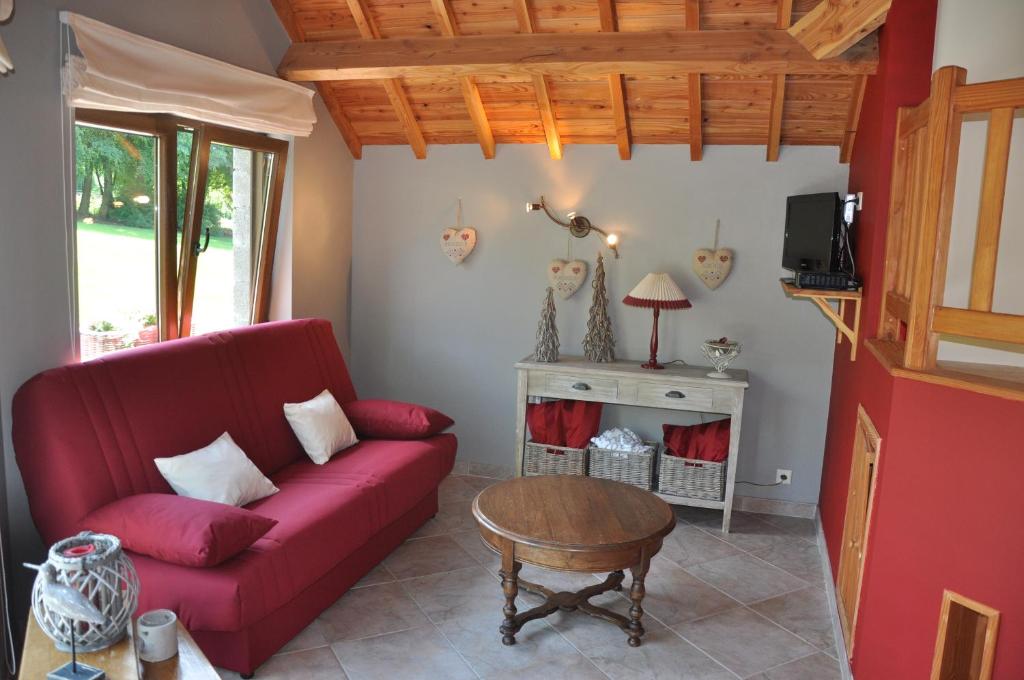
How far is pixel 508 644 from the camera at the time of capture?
3.02 m

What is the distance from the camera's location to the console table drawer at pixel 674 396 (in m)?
4.20

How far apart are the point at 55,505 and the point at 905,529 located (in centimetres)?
273

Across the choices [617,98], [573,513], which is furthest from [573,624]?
[617,98]

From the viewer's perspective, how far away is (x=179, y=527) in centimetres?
256

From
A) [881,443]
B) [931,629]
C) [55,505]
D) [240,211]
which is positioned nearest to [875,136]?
[881,443]

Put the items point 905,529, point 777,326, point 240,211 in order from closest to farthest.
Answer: point 905,529, point 240,211, point 777,326

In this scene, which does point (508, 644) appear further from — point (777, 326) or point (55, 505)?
point (777, 326)

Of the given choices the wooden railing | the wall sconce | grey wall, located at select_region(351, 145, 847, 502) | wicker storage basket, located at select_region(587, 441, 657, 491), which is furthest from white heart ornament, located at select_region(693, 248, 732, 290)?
the wooden railing

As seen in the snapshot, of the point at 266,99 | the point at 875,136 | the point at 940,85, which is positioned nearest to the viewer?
the point at 940,85

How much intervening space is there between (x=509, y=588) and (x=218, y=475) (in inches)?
47.0

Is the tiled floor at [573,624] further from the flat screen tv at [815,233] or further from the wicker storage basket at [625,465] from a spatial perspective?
the flat screen tv at [815,233]

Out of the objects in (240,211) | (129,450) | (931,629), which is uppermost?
(240,211)

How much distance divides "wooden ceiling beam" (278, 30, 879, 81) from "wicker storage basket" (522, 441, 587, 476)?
199 cm

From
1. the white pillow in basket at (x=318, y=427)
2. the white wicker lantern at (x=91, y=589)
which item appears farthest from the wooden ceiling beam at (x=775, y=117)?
the white wicker lantern at (x=91, y=589)
